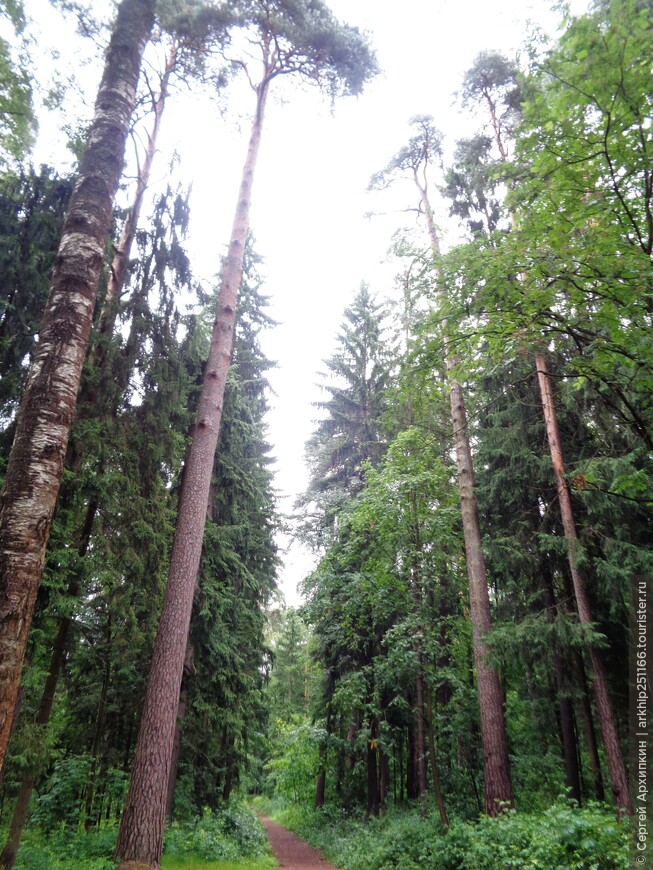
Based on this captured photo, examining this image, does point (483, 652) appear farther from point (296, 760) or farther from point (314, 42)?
point (314, 42)

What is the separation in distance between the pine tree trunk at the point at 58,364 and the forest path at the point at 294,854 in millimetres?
11423

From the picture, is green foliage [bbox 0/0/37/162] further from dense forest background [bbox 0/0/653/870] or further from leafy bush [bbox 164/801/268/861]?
leafy bush [bbox 164/801/268/861]

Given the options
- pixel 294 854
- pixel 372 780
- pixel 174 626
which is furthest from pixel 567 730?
pixel 174 626

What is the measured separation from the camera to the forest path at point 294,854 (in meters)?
11.0

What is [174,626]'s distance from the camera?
5.52 metres

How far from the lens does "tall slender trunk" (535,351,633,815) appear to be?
668cm

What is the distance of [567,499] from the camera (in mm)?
8734

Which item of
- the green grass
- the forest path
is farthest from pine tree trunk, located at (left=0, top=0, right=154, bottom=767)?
the forest path

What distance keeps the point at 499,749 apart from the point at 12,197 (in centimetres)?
1067

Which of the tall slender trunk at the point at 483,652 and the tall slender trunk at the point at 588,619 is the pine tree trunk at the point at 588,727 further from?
the tall slender trunk at the point at 483,652

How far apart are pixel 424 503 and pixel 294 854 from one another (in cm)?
1063

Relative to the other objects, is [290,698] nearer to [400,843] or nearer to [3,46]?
[400,843]

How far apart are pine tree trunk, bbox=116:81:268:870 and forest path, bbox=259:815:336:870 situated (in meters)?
8.29

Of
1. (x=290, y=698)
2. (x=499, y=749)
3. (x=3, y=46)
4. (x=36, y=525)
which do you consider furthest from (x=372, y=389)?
(x=290, y=698)
